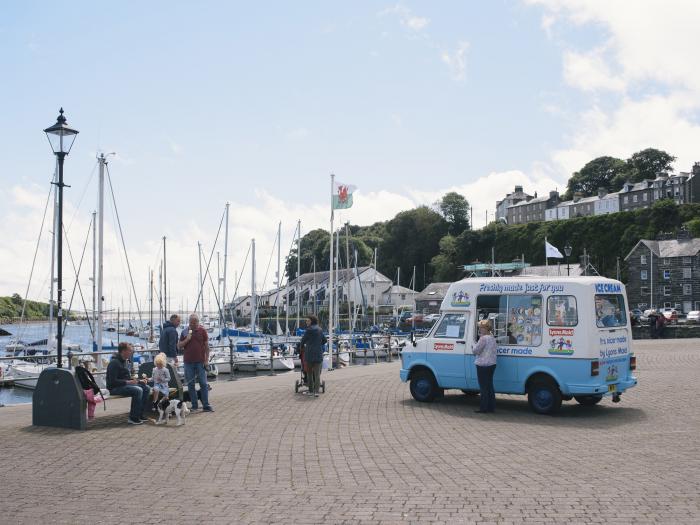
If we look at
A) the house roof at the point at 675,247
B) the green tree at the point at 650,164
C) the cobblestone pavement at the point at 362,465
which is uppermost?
the green tree at the point at 650,164

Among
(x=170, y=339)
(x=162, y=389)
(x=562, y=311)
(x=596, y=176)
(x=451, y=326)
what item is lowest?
(x=162, y=389)

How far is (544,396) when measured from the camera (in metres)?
13.9

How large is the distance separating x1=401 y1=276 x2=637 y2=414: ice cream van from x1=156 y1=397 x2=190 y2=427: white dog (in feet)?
17.3

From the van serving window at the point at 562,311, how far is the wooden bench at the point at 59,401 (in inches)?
341

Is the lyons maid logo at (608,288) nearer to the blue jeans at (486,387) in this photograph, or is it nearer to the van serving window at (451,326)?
the blue jeans at (486,387)

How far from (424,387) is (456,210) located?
436ft

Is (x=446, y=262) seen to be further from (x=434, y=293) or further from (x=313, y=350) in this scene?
(x=313, y=350)

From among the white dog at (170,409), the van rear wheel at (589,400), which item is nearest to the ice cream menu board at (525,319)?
the van rear wheel at (589,400)

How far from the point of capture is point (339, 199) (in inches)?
942

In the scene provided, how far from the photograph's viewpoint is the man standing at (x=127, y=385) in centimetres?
1248

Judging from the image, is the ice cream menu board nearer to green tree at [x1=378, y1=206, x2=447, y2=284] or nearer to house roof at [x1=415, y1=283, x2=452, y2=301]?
house roof at [x1=415, y1=283, x2=452, y2=301]

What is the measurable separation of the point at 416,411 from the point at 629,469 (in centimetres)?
580

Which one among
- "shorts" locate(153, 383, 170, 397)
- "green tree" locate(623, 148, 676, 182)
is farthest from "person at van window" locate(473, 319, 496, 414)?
"green tree" locate(623, 148, 676, 182)

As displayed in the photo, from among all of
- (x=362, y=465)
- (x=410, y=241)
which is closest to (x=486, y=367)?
(x=362, y=465)
